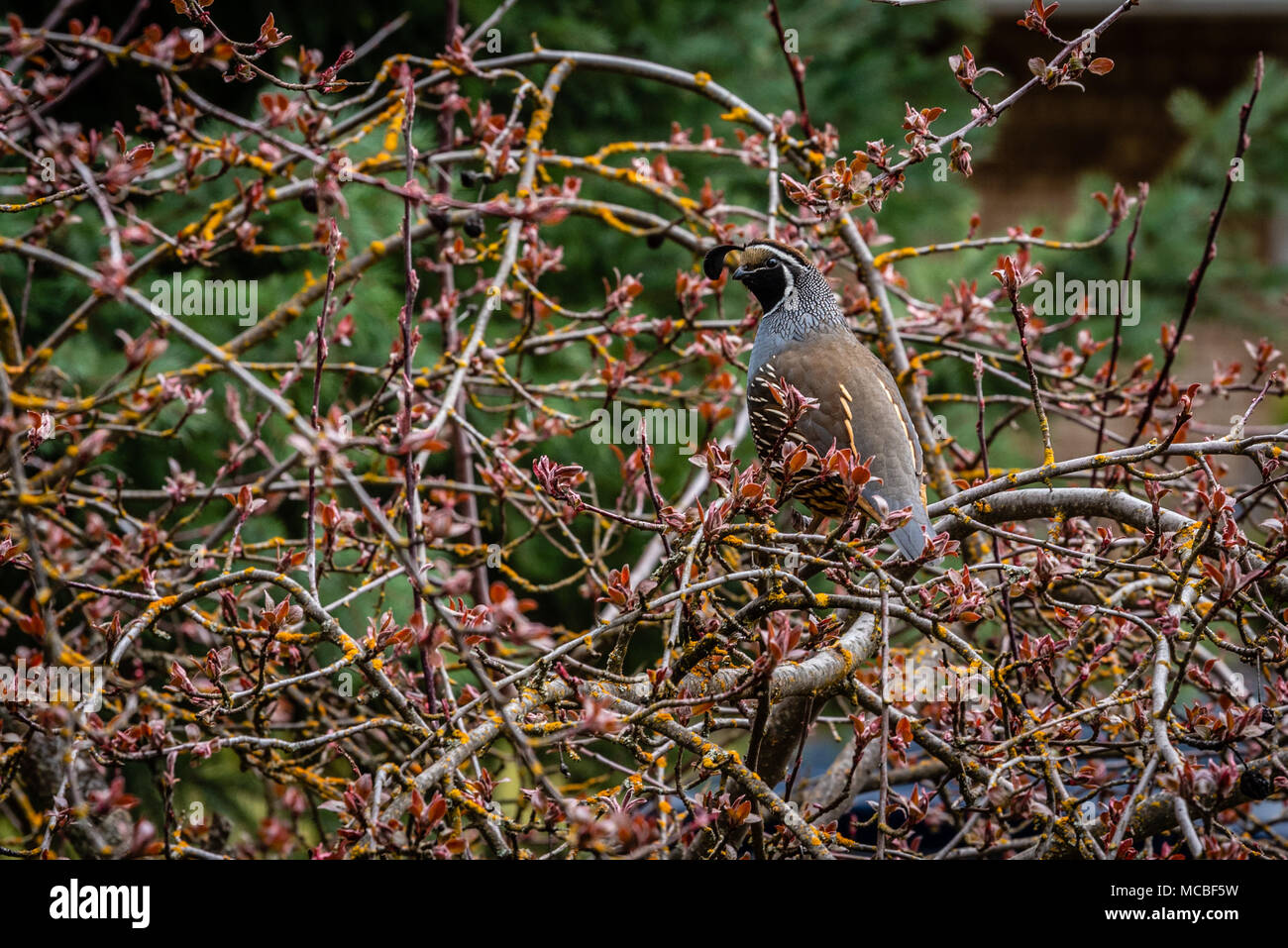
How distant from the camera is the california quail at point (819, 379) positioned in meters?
2.20

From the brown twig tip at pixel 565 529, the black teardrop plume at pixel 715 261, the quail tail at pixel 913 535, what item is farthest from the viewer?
the black teardrop plume at pixel 715 261

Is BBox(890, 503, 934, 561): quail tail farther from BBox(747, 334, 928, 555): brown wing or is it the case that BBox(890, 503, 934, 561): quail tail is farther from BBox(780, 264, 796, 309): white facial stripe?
BBox(780, 264, 796, 309): white facial stripe

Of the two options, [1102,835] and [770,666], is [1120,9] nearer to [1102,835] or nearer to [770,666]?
[770,666]

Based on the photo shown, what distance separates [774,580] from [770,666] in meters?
0.29

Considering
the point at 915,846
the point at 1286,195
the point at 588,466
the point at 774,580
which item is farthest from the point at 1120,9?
the point at 1286,195

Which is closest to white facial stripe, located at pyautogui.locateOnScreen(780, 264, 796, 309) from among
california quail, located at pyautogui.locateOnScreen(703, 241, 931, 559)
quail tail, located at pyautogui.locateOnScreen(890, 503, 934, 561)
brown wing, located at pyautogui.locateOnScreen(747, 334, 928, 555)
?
california quail, located at pyautogui.locateOnScreen(703, 241, 931, 559)

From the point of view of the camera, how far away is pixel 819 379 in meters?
2.37

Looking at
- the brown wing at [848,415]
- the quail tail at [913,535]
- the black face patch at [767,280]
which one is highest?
the black face patch at [767,280]

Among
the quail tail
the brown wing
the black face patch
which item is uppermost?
the black face patch

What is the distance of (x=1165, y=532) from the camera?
1.71m

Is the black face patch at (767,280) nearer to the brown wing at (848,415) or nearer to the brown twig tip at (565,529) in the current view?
the brown twig tip at (565,529)

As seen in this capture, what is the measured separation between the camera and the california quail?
220 centimetres

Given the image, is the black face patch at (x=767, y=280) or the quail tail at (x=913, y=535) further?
the black face patch at (x=767, y=280)

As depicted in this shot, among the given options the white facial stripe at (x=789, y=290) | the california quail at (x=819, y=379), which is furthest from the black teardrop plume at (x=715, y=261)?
the white facial stripe at (x=789, y=290)
